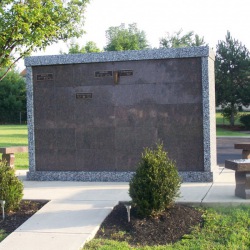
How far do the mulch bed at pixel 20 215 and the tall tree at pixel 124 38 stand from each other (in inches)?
1150

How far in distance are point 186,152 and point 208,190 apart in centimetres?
151

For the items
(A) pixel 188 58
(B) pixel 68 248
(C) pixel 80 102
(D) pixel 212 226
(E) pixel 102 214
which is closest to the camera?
(B) pixel 68 248

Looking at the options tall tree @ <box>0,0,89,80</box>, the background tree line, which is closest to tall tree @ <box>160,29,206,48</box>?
the background tree line

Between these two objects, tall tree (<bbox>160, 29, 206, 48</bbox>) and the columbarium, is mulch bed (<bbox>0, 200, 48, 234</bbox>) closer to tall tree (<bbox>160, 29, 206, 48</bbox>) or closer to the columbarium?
the columbarium

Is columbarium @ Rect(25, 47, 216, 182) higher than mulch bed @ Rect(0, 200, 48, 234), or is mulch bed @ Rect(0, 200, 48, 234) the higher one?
columbarium @ Rect(25, 47, 216, 182)

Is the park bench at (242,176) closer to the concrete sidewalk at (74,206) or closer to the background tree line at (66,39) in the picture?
the concrete sidewalk at (74,206)

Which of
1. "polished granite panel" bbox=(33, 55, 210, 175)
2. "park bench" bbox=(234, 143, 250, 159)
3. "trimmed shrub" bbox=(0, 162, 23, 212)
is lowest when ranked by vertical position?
"trimmed shrub" bbox=(0, 162, 23, 212)

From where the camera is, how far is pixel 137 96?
10133mm

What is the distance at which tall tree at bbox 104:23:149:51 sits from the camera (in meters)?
39.2

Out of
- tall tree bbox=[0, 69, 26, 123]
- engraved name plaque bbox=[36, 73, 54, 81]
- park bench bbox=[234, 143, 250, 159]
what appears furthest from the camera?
tall tree bbox=[0, 69, 26, 123]

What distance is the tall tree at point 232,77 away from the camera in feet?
131

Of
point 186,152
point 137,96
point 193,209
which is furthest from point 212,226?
point 137,96

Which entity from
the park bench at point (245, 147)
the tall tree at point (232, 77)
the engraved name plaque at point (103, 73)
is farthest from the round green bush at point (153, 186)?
the tall tree at point (232, 77)

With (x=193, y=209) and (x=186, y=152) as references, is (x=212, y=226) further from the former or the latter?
(x=186, y=152)
